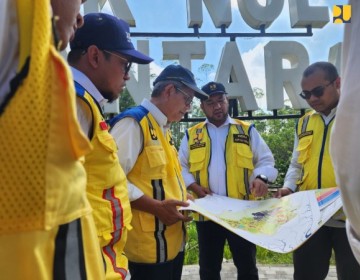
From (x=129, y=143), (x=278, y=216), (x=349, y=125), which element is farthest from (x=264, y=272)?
(x=349, y=125)

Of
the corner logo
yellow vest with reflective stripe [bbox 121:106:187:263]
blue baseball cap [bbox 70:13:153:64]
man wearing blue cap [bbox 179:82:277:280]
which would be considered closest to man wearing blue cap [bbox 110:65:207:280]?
yellow vest with reflective stripe [bbox 121:106:187:263]

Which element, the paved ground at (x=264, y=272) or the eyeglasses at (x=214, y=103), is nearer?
the eyeglasses at (x=214, y=103)

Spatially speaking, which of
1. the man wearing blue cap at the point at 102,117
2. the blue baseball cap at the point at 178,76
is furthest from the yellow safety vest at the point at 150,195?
the man wearing blue cap at the point at 102,117

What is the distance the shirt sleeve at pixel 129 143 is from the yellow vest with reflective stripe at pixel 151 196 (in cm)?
5

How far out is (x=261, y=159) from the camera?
3100mm

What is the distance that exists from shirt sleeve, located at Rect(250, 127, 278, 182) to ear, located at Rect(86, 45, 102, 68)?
1841 mm

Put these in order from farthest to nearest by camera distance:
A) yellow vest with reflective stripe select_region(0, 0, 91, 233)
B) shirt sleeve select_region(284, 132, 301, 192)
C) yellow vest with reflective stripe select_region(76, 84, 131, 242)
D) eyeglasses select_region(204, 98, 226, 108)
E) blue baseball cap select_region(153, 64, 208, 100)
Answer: eyeglasses select_region(204, 98, 226, 108) < shirt sleeve select_region(284, 132, 301, 192) < blue baseball cap select_region(153, 64, 208, 100) < yellow vest with reflective stripe select_region(76, 84, 131, 242) < yellow vest with reflective stripe select_region(0, 0, 91, 233)

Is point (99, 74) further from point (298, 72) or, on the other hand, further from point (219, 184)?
point (298, 72)

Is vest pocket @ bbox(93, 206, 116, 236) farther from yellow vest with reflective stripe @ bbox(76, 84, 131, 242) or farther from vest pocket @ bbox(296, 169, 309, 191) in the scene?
vest pocket @ bbox(296, 169, 309, 191)

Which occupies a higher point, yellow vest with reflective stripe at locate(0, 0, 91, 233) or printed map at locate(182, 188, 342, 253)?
yellow vest with reflective stripe at locate(0, 0, 91, 233)

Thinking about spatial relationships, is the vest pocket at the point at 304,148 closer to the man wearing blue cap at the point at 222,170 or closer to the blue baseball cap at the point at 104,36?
the man wearing blue cap at the point at 222,170

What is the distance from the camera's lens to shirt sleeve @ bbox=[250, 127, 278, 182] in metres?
2.95

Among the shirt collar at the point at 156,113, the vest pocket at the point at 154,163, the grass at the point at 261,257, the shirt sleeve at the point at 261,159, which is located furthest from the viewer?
the grass at the point at 261,257

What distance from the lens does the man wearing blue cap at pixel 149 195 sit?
194 centimetres
